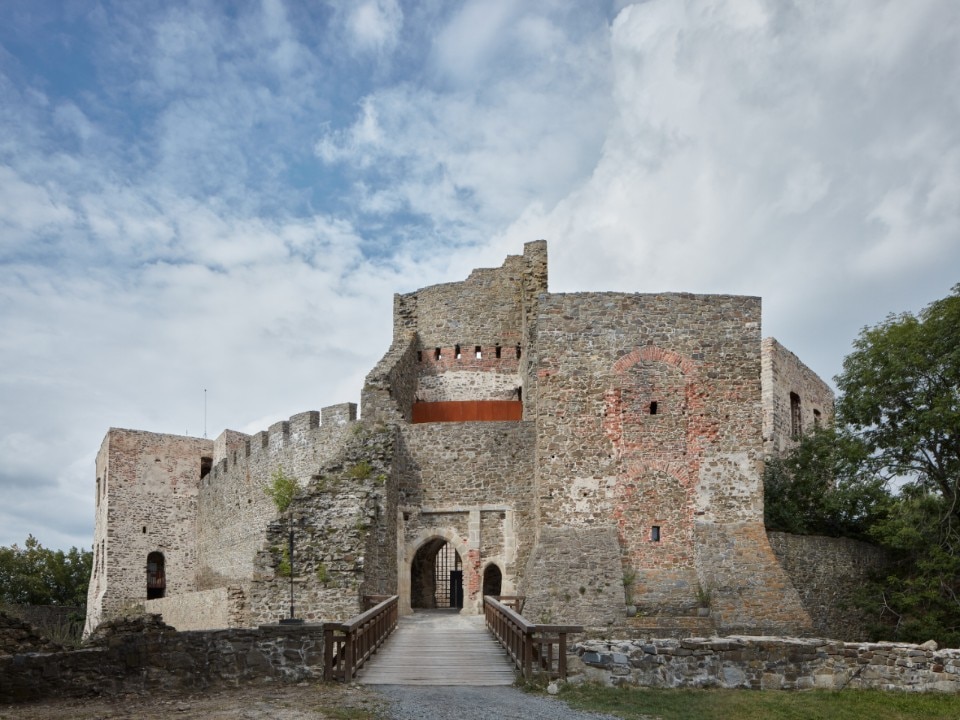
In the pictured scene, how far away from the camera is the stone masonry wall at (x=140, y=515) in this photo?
38438mm

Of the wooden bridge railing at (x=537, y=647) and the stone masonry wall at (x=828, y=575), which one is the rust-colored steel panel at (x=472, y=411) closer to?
the stone masonry wall at (x=828, y=575)

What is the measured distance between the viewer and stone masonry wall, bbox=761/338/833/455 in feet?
103

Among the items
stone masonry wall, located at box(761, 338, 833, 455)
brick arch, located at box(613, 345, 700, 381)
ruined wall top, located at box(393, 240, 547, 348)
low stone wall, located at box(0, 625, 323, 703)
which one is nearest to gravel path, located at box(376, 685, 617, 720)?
low stone wall, located at box(0, 625, 323, 703)

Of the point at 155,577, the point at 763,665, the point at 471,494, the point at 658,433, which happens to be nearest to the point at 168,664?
the point at 763,665

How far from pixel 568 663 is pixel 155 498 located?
29.8m

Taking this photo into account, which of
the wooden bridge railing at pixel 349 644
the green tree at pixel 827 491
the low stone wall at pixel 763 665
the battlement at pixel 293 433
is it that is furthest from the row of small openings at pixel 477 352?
the low stone wall at pixel 763 665

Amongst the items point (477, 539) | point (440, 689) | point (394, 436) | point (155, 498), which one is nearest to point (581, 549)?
point (477, 539)

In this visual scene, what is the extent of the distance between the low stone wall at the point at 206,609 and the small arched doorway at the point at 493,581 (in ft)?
19.5

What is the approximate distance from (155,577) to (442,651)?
2700 centimetres

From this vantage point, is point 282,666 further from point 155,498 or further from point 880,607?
point 155,498

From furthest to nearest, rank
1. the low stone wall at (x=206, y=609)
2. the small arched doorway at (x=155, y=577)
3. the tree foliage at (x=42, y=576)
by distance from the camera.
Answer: the tree foliage at (x=42, y=576) → the small arched doorway at (x=155, y=577) → the low stone wall at (x=206, y=609)

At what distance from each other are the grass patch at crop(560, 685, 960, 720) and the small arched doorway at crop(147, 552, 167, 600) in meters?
30.2

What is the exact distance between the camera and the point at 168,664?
492 inches

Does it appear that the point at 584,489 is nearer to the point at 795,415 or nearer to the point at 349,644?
the point at 349,644
